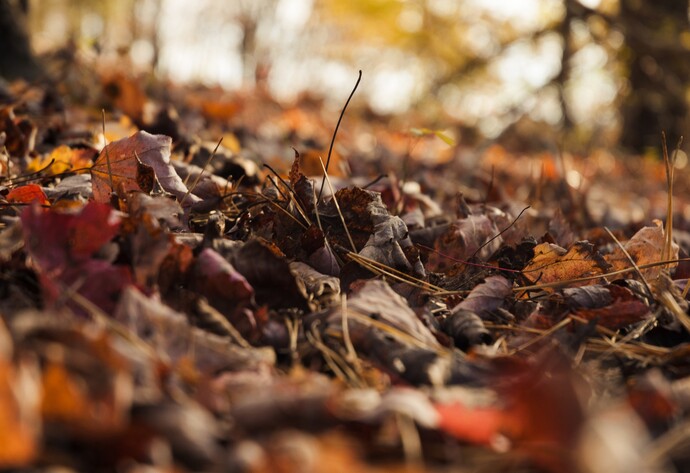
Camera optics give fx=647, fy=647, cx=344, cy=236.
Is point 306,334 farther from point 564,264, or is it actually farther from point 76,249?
point 564,264

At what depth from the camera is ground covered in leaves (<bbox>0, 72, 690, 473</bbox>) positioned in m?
0.61

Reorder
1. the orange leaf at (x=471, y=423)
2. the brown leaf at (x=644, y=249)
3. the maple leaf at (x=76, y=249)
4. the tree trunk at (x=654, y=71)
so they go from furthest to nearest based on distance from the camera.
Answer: the tree trunk at (x=654, y=71), the brown leaf at (x=644, y=249), the maple leaf at (x=76, y=249), the orange leaf at (x=471, y=423)

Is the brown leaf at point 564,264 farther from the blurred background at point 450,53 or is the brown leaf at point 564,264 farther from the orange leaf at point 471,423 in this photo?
the blurred background at point 450,53

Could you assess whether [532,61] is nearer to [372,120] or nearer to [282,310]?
[372,120]

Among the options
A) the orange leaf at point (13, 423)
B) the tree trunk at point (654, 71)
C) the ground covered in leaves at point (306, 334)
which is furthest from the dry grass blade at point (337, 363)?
Result: the tree trunk at point (654, 71)

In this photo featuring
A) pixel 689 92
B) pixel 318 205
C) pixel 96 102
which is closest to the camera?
pixel 318 205

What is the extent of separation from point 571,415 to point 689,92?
5806 millimetres

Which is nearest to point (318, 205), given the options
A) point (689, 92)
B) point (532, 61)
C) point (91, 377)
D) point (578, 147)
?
point (91, 377)

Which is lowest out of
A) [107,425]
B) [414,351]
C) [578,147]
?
[578,147]

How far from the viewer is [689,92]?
556 centimetres

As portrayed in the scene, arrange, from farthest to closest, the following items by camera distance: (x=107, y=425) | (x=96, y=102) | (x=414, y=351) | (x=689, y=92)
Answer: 1. (x=689, y=92)
2. (x=96, y=102)
3. (x=414, y=351)
4. (x=107, y=425)

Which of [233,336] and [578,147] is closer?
[233,336]

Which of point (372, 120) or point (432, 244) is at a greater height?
point (432, 244)

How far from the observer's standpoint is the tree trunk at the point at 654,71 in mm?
4625
